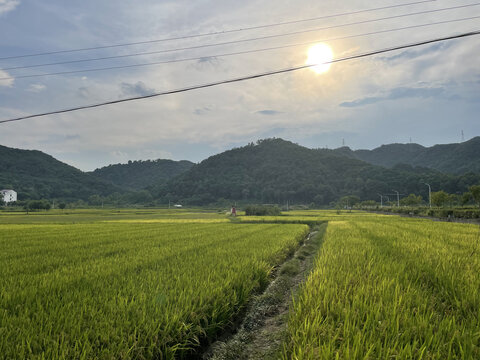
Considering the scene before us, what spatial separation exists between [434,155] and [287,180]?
295 ft

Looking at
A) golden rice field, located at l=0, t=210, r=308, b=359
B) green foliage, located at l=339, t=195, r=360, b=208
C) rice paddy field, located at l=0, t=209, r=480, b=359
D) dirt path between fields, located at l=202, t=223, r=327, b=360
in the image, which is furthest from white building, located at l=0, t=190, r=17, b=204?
dirt path between fields, located at l=202, t=223, r=327, b=360

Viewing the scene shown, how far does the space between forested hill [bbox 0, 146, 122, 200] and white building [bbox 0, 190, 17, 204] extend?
1.68 metres

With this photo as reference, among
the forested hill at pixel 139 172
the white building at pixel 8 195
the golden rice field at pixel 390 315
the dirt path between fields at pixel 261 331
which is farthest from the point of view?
the forested hill at pixel 139 172

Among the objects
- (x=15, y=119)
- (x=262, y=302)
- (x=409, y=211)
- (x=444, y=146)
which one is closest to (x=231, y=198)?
(x=409, y=211)

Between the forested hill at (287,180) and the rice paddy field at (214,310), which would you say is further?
the forested hill at (287,180)

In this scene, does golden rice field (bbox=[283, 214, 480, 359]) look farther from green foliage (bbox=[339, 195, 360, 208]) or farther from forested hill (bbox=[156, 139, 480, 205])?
forested hill (bbox=[156, 139, 480, 205])

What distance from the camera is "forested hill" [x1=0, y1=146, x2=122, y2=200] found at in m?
91.9

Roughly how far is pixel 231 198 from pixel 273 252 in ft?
303

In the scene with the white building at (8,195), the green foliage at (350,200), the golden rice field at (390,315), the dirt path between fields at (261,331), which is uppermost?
the white building at (8,195)

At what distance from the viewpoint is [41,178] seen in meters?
96.6

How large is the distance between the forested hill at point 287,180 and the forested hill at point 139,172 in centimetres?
4037

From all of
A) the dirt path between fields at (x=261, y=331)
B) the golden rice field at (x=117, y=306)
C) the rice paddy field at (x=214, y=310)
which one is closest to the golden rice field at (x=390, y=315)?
the rice paddy field at (x=214, y=310)

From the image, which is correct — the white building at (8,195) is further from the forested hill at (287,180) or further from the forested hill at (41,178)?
the forested hill at (287,180)

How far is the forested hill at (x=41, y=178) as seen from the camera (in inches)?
3617
